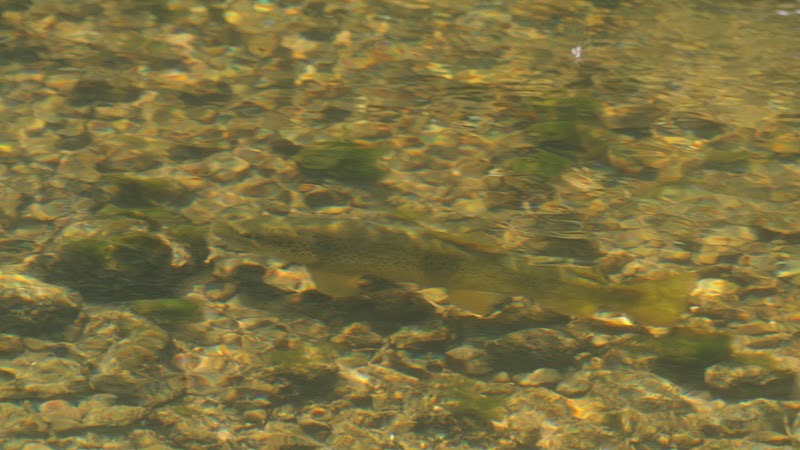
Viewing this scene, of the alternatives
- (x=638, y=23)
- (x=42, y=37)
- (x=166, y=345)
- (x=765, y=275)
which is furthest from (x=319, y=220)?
(x=638, y=23)

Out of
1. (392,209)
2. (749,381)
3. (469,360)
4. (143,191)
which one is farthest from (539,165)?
(143,191)

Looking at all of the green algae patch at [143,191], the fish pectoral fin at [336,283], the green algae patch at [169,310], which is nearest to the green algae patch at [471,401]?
the fish pectoral fin at [336,283]

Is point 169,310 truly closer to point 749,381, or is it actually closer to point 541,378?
point 541,378

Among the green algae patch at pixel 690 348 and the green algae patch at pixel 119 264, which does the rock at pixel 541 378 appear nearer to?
the green algae patch at pixel 690 348

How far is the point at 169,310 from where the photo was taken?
3338 mm

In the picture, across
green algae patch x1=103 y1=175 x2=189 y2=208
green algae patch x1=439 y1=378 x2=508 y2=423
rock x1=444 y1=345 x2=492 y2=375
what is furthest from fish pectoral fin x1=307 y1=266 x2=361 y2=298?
green algae patch x1=103 y1=175 x2=189 y2=208

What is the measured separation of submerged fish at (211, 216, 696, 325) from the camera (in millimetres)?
3457

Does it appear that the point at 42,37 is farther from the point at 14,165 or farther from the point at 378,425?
the point at 378,425

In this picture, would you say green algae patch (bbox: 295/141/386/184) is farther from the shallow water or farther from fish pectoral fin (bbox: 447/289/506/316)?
fish pectoral fin (bbox: 447/289/506/316)

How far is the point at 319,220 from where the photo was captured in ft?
12.7

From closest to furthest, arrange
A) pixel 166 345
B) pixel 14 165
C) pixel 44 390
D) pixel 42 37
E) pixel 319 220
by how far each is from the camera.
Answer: pixel 44 390, pixel 166 345, pixel 319 220, pixel 14 165, pixel 42 37

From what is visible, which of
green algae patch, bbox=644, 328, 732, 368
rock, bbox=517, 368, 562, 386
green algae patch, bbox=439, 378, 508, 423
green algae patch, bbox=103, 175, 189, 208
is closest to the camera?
green algae patch, bbox=439, 378, 508, 423

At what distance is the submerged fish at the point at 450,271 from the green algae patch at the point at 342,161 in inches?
21.2

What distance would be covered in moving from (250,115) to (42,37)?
1.54 metres
